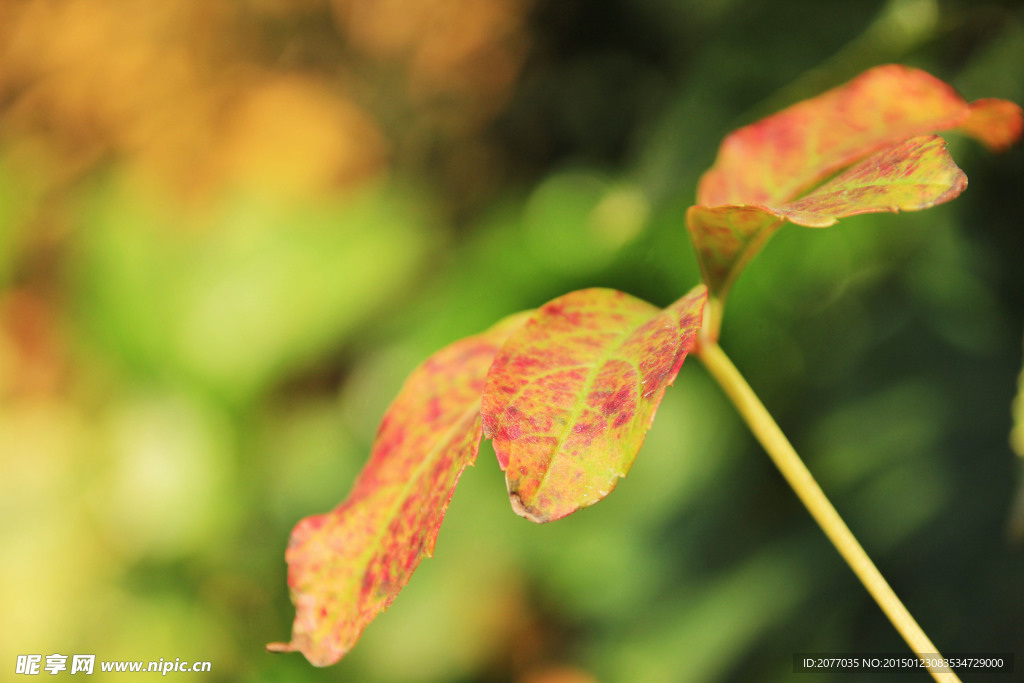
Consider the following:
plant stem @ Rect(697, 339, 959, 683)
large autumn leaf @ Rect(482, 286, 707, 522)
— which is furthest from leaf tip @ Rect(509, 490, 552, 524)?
plant stem @ Rect(697, 339, 959, 683)

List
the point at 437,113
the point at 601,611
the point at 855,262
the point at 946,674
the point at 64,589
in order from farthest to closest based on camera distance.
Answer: the point at 437,113 → the point at 64,589 → the point at 601,611 → the point at 855,262 → the point at 946,674

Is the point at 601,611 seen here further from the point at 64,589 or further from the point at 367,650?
the point at 64,589

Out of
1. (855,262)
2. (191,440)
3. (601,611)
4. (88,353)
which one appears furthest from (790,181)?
(88,353)

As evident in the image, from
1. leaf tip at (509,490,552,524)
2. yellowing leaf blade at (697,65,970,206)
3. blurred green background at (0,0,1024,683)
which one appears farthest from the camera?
blurred green background at (0,0,1024,683)

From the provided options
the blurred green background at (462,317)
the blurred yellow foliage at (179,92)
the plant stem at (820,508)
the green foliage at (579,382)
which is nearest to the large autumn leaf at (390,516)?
the green foliage at (579,382)

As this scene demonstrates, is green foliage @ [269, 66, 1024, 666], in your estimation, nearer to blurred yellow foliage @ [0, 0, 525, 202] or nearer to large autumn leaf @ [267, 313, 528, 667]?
large autumn leaf @ [267, 313, 528, 667]

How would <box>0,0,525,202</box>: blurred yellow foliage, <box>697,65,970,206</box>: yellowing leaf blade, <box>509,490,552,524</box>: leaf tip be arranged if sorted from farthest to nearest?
<box>0,0,525,202</box>: blurred yellow foliage, <box>697,65,970,206</box>: yellowing leaf blade, <box>509,490,552,524</box>: leaf tip
